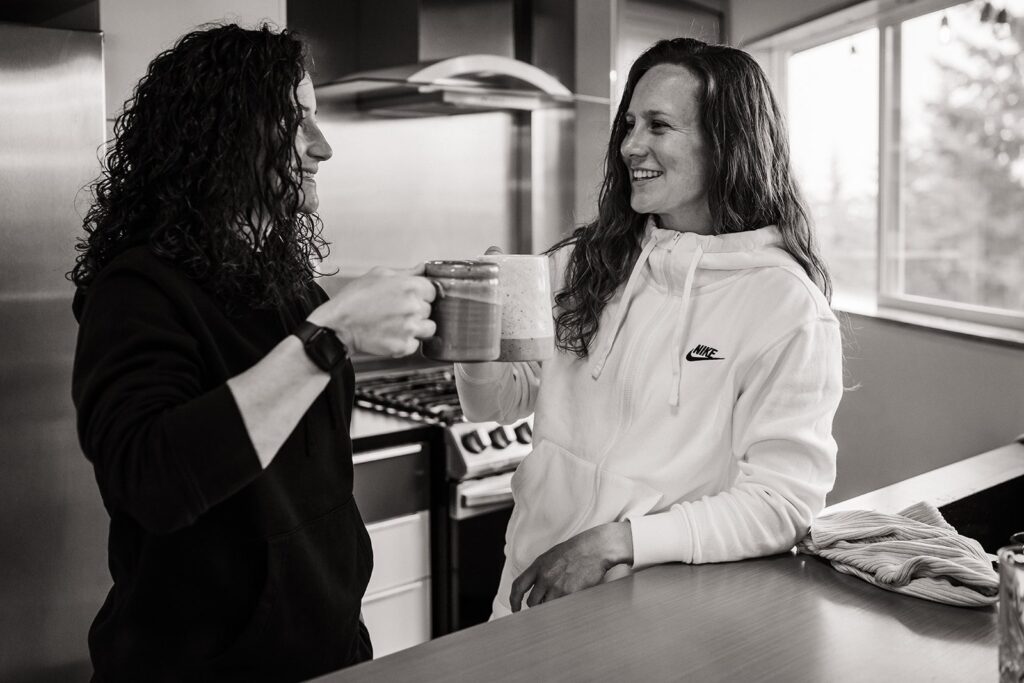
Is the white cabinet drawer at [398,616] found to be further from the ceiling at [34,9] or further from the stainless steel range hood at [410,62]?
the ceiling at [34,9]

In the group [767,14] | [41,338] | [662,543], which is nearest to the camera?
[662,543]

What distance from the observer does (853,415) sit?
11.1ft

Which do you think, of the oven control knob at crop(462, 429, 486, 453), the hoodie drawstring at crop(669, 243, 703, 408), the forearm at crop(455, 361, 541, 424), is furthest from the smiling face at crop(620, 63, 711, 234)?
the oven control knob at crop(462, 429, 486, 453)

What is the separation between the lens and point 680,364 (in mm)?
1504

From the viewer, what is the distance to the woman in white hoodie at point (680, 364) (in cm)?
136

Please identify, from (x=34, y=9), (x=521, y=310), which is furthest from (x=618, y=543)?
(x=34, y=9)

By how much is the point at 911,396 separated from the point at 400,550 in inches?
67.7

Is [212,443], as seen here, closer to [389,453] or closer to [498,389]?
[498,389]

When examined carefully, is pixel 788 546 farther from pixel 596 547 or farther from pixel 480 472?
pixel 480 472

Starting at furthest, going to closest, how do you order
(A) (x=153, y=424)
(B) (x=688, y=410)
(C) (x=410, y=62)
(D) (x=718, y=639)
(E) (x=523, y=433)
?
(C) (x=410, y=62) < (E) (x=523, y=433) < (B) (x=688, y=410) < (D) (x=718, y=639) < (A) (x=153, y=424)

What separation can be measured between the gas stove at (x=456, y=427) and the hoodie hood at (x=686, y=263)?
90 cm

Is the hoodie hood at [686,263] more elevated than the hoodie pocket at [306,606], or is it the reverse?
the hoodie hood at [686,263]

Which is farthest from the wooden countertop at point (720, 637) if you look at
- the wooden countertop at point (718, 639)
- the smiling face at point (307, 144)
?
the smiling face at point (307, 144)

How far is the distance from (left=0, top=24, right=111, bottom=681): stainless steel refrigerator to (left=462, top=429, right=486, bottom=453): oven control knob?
0.97 m
